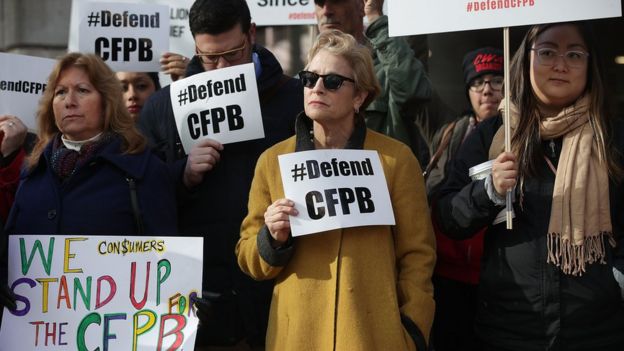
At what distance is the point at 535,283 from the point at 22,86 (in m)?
2.98

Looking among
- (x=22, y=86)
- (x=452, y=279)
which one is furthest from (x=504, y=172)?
(x=22, y=86)

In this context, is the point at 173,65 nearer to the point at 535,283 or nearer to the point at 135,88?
the point at 135,88

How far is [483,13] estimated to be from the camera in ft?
13.9

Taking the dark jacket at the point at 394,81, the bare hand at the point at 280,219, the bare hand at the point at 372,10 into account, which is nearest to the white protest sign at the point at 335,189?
the bare hand at the point at 280,219

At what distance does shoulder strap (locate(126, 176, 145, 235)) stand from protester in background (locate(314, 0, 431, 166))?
173 cm

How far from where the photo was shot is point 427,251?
13.2ft

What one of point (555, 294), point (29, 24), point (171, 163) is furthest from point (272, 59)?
point (29, 24)

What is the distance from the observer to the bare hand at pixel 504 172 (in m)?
3.99

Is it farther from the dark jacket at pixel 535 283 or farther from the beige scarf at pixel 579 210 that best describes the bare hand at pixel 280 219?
the beige scarf at pixel 579 210

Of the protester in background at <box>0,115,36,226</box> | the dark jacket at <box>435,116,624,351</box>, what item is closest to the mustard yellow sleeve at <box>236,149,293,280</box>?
the dark jacket at <box>435,116,624,351</box>

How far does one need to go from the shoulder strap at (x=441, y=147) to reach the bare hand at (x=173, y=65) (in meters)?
1.44

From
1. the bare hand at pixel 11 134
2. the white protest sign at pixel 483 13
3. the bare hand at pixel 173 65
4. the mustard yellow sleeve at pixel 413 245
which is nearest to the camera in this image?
the mustard yellow sleeve at pixel 413 245

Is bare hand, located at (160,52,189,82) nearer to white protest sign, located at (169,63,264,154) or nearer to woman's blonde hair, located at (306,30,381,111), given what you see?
white protest sign, located at (169,63,264,154)

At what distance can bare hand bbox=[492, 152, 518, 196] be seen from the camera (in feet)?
13.1
